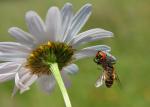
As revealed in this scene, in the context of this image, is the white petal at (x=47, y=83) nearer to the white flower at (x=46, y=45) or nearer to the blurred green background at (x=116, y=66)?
the white flower at (x=46, y=45)

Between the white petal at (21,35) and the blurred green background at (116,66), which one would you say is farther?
the blurred green background at (116,66)

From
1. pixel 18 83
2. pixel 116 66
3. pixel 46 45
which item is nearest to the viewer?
pixel 18 83

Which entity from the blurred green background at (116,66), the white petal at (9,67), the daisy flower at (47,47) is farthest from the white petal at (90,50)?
the blurred green background at (116,66)

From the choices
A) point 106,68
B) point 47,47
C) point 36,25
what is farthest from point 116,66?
point 36,25

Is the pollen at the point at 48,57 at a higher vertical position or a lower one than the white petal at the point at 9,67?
higher

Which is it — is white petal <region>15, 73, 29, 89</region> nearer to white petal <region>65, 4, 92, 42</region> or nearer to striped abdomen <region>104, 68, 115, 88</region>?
white petal <region>65, 4, 92, 42</region>

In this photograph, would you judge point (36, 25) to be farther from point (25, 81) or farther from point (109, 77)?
point (109, 77)

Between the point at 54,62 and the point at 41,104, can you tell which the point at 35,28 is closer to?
the point at 54,62
